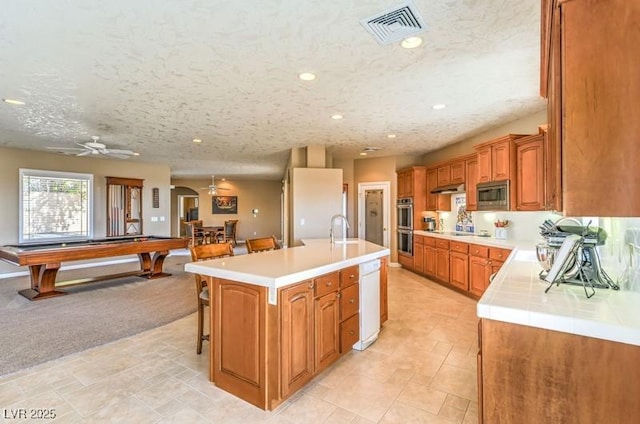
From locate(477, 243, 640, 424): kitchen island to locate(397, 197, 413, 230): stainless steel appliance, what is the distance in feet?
16.2

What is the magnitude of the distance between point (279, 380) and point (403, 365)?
116cm

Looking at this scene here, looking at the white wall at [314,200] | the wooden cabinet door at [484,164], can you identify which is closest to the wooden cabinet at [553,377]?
the wooden cabinet door at [484,164]

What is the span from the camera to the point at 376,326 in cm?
309

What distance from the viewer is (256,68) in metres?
2.74

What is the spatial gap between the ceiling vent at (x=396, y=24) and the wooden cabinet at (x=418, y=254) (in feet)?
14.6

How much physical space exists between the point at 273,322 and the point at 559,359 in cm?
146

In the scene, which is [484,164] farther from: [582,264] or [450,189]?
[582,264]

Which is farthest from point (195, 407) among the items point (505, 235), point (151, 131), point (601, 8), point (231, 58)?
point (505, 235)

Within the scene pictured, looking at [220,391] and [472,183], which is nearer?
[220,391]

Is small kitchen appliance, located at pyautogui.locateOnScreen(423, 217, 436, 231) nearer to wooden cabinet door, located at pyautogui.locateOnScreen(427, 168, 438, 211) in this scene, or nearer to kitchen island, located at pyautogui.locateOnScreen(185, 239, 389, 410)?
wooden cabinet door, located at pyautogui.locateOnScreen(427, 168, 438, 211)

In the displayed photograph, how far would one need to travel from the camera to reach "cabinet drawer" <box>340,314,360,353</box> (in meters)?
2.61

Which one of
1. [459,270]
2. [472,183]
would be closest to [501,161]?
[472,183]

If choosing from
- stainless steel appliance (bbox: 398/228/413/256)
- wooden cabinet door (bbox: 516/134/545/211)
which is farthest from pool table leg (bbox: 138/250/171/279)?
wooden cabinet door (bbox: 516/134/545/211)

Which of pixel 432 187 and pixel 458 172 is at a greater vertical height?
pixel 458 172
